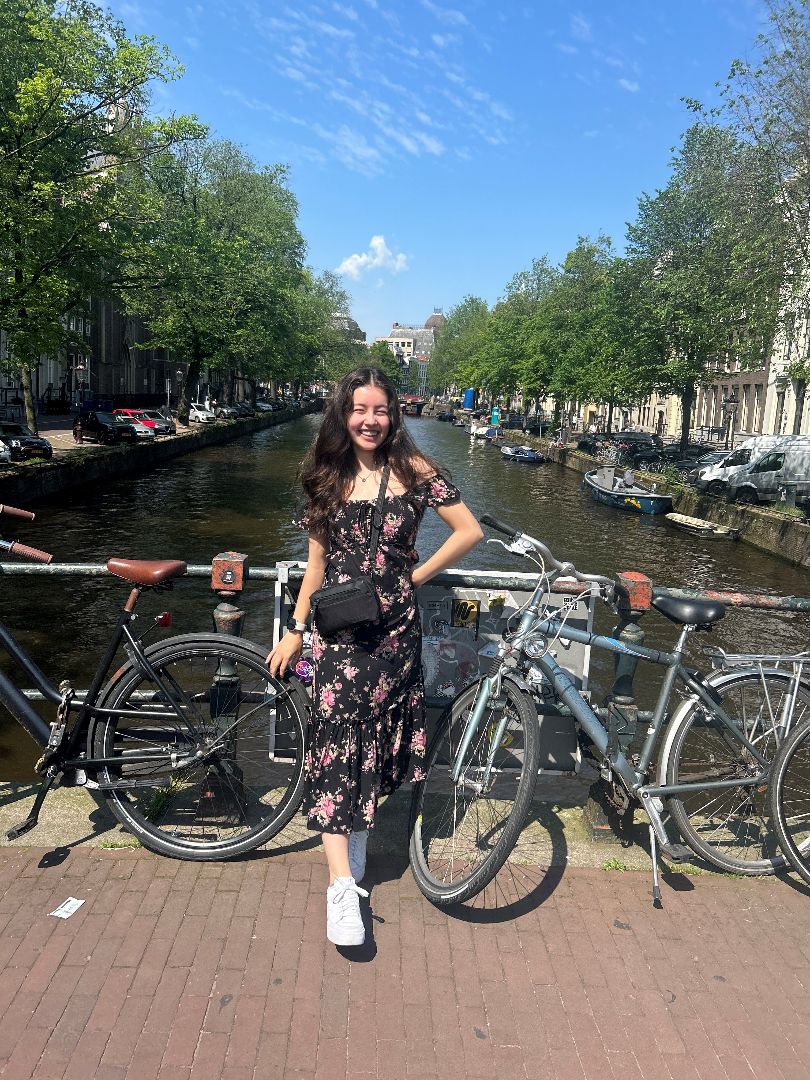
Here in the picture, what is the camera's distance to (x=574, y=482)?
135 ft

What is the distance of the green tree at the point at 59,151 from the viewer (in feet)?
69.3

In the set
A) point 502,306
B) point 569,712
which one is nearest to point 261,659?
point 569,712

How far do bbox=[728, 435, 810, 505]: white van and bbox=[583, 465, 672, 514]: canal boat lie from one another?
266cm

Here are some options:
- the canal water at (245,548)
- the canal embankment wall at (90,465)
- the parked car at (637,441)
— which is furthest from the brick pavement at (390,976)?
the parked car at (637,441)

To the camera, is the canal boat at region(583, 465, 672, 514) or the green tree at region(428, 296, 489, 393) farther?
the green tree at region(428, 296, 489, 393)

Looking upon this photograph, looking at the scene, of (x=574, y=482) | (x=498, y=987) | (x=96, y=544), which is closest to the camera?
(x=498, y=987)

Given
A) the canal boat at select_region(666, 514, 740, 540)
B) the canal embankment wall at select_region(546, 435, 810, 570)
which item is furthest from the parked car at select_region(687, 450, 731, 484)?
the canal boat at select_region(666, 514, 740, 540)

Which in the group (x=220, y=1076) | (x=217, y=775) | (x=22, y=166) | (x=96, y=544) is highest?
(x=22, y=166)

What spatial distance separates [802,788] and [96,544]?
17.2 m

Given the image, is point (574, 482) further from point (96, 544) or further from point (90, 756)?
point (90, 756)

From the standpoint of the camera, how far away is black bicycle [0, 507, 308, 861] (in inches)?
137

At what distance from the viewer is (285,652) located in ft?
11.1

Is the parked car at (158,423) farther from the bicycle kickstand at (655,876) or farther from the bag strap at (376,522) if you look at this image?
the bicycle kickstand at (655,876)

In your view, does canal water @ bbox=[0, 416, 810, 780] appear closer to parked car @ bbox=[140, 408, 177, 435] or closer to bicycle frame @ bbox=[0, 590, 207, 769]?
parked car @ bbox=[140, 408, 177, 435]
